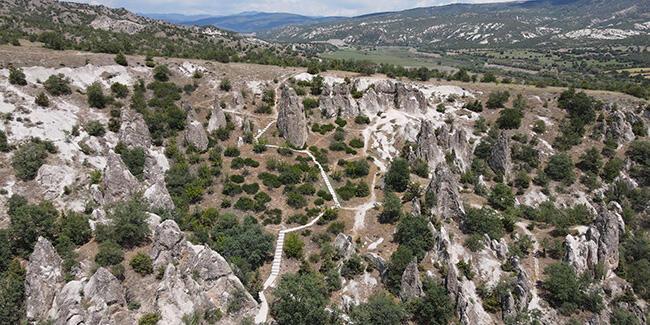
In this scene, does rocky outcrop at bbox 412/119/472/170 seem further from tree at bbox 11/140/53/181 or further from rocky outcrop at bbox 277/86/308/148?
tree at bbox 11/140/53/181

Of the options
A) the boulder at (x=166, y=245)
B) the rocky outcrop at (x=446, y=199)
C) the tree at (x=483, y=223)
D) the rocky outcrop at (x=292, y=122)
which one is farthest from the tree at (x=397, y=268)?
the rocky outcrop at (x=292, y=122)

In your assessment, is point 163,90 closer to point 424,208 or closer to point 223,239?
point 223,239

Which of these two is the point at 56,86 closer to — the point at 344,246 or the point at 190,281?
the point at 190,281

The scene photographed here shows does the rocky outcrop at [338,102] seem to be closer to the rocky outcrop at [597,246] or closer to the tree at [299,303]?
the rocky outcrop at [597,246]

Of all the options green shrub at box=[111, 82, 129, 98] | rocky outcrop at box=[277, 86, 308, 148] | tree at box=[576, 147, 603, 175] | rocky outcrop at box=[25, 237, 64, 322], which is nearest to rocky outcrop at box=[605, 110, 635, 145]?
tree at box=[576, 147, 603, 175]

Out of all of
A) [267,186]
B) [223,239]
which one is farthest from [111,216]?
[267,186]
